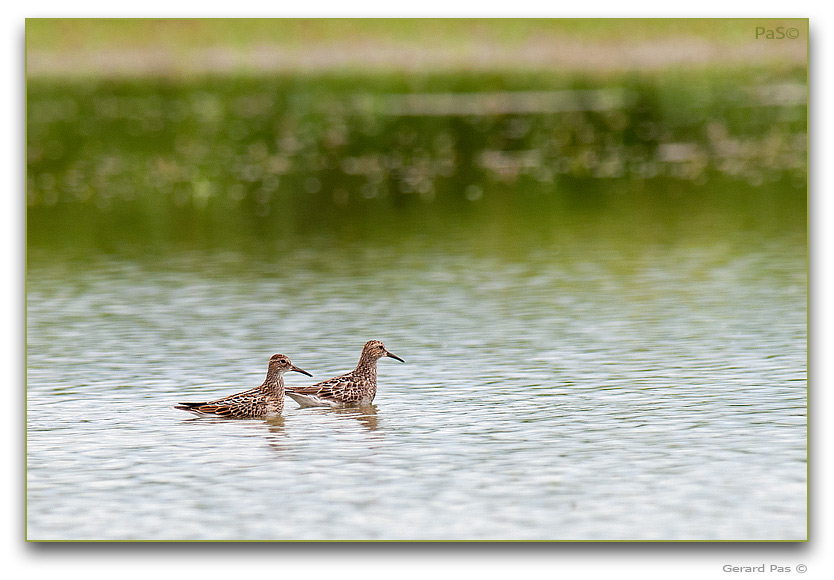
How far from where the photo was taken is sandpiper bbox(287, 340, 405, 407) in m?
13.7

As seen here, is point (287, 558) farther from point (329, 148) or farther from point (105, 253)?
point (329, 148)

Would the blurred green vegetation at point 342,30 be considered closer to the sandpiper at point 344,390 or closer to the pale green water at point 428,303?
the pale green water at point 428,303

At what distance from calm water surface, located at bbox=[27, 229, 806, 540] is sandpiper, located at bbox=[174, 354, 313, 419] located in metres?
0.12

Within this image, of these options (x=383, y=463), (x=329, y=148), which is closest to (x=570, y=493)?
(x=383, y=463)

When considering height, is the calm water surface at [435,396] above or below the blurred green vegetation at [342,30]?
below

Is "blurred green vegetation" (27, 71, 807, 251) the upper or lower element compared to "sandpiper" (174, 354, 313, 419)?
upper

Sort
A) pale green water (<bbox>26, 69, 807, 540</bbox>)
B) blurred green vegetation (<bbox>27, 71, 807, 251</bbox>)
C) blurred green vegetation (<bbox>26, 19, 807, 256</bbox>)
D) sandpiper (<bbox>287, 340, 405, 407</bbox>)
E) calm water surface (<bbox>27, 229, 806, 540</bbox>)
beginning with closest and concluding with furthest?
calm water surface (<bbox>27, 229, 806, 540</bbox>) → pale green water (<bbox>26, 69, 807, 540</bbox>) → sandpiper (<bbox>287, 340, 405, 407</bbox>) → blurred green vegetation (<bbox>26, 19, 807, 256</bbox>) → blurred green vegetation (<bbox>27, 71, 807, 251</bbox>)

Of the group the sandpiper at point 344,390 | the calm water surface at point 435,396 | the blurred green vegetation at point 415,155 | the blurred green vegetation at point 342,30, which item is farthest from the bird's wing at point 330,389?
the blurred green vegetation at point 415,155

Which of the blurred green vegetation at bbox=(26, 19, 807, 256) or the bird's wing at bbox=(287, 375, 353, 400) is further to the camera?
the blurred green vegetation at bbox=(26, 19, 807, 256)

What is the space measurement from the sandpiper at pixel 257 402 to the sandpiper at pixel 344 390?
0.27 meters

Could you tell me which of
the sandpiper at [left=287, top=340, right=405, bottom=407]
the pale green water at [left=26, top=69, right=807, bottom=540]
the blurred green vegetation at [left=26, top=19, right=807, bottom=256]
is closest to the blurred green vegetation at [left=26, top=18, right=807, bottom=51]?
the blurred green vegetation at [left=26, top=19, right=807, bottom=256]

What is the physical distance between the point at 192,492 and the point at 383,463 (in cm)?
151

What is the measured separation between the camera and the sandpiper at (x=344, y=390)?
44.9 feet

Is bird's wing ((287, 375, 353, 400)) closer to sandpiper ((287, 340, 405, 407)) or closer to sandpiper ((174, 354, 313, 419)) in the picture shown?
sandpiper ((287, 340, 405, 407))
